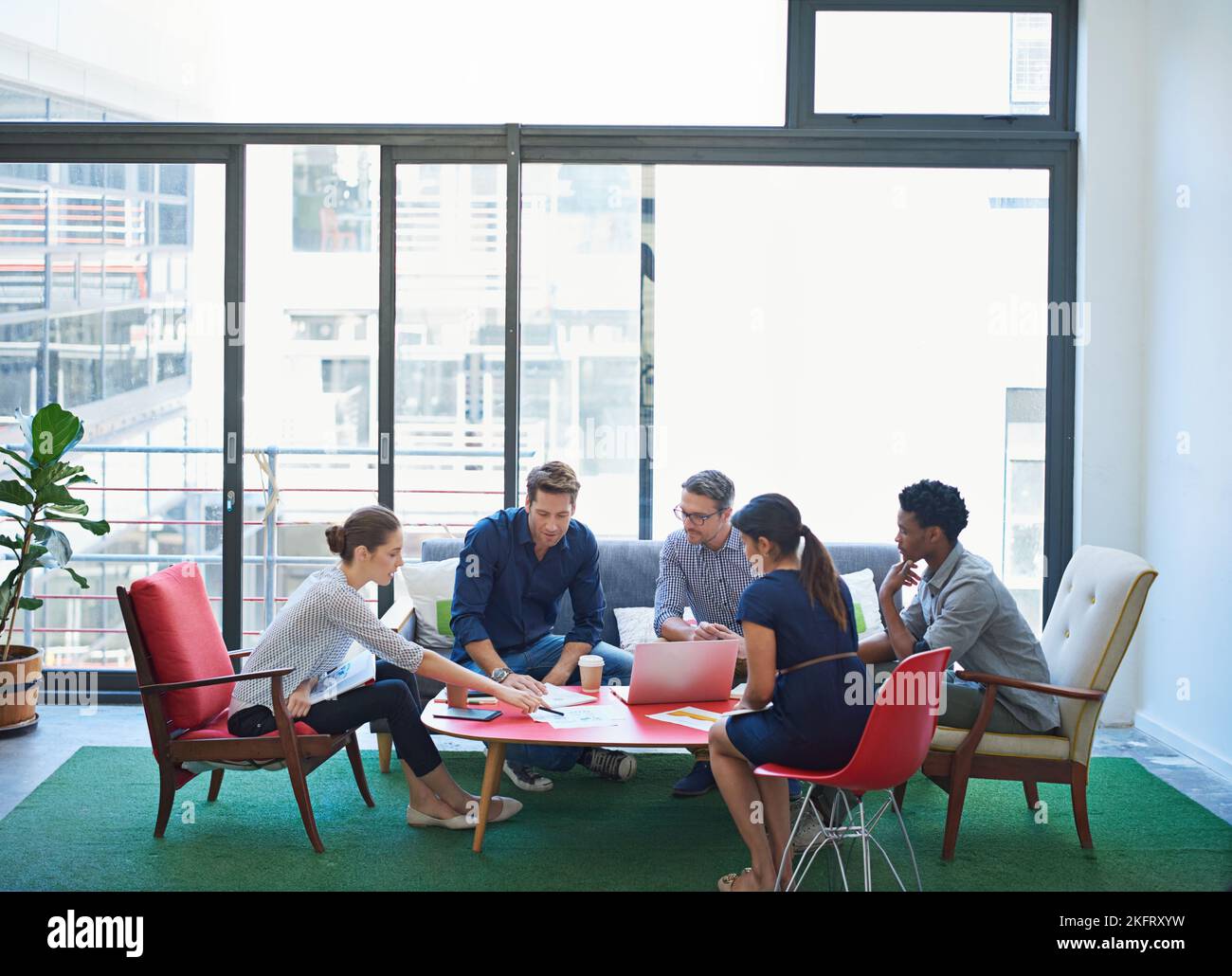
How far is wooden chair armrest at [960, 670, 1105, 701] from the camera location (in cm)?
370

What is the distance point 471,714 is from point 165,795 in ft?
3.22

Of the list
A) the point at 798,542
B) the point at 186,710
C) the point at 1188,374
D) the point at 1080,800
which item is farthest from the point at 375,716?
the point at 1188,374

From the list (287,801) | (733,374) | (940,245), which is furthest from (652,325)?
(287,801)

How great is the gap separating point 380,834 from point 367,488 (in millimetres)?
2366

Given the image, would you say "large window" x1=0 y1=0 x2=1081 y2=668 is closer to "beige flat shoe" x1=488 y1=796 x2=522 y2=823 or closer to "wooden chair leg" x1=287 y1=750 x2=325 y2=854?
→ "beige flat shoe" x1=488 y1=796 x2=522 y2=823

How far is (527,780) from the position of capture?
441 cm

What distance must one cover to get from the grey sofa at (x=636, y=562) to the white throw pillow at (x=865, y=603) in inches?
3.2

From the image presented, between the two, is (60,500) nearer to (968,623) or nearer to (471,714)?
(471,714)

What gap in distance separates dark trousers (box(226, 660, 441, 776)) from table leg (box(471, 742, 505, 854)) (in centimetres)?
28

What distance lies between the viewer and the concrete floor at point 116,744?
14.5ft

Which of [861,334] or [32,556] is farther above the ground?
[861,334]

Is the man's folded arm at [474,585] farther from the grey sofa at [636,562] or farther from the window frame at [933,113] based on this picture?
the window frame at [933,113]
